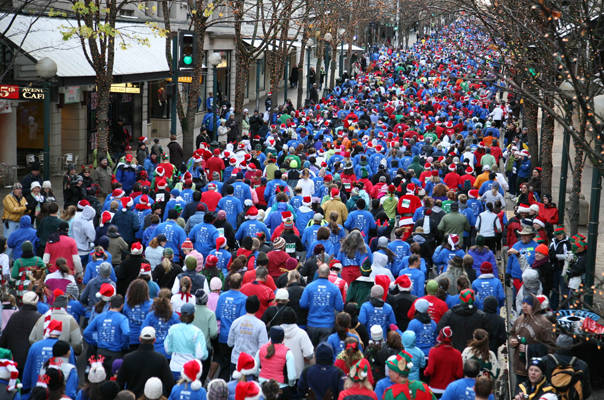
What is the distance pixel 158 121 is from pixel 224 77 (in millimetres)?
11899

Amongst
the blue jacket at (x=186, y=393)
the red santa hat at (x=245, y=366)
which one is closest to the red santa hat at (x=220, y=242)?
the red santa hat at (x=245, y=366)

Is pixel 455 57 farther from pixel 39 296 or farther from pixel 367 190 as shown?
pixel 39 296

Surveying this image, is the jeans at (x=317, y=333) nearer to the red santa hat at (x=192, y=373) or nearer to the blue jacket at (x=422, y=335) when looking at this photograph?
the blue jacket at (x=422, y=335)

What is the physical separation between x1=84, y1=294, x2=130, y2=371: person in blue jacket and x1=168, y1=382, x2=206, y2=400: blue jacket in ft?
6.16

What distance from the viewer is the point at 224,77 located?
4775 centimetres

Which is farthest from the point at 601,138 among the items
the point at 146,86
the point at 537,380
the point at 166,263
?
the point at 146,86

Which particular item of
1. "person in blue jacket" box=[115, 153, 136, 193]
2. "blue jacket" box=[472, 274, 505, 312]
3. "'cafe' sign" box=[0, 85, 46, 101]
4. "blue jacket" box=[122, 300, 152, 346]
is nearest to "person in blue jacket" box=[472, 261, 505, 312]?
"blue jacket" box=[472, 274, 505, 312]

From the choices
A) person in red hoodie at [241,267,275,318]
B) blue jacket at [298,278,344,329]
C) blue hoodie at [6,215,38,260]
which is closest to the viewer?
blue jacket at [298,278,344,329]

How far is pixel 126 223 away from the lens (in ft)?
46.5

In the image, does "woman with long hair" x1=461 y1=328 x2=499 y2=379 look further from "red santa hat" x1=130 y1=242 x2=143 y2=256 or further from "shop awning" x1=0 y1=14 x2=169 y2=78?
"shop awning" x1=0 y1=14 x2=169 y2=78

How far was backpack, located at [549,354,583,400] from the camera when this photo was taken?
8.03m

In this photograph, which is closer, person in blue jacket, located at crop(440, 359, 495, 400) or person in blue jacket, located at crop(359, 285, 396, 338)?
person in blue jacket, located at crop(440, 359, 495, 400)

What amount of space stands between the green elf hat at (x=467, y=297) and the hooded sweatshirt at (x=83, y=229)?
20.3 ft

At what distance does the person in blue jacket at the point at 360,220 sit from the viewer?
48.1 ft
